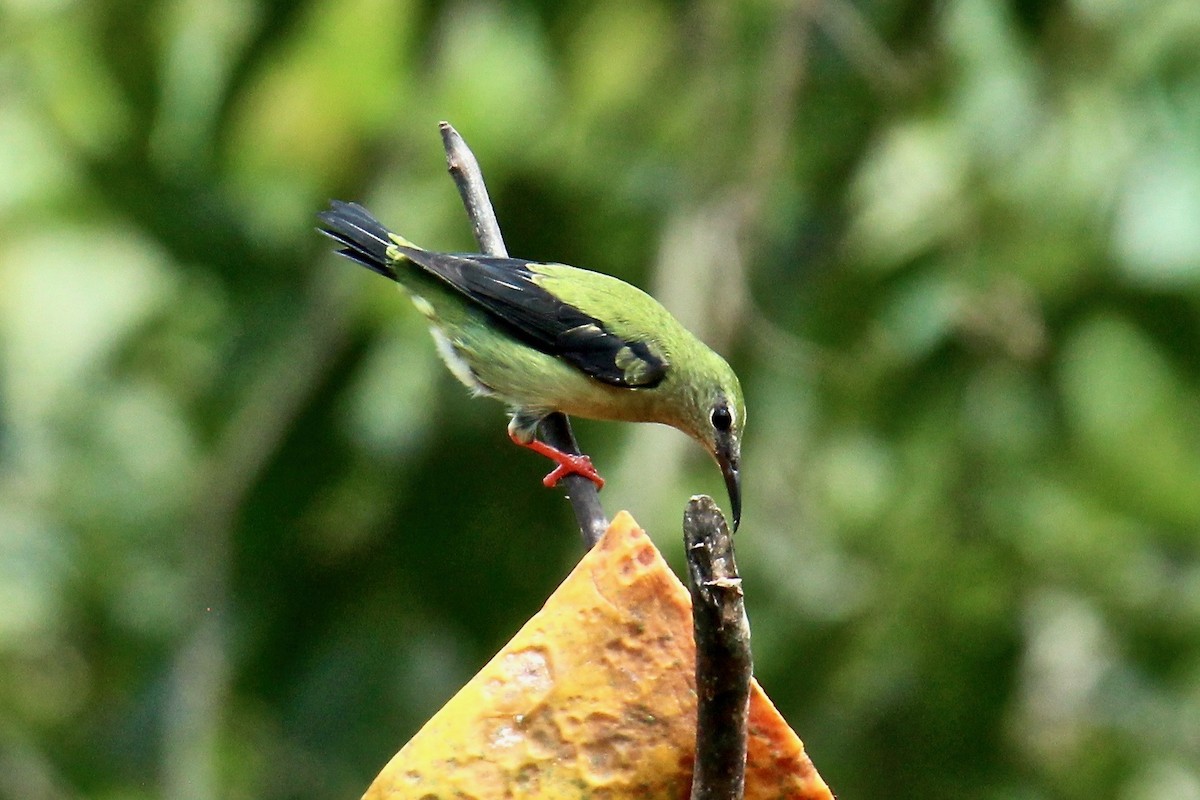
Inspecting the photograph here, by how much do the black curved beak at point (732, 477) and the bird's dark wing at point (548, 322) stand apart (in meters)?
0.29

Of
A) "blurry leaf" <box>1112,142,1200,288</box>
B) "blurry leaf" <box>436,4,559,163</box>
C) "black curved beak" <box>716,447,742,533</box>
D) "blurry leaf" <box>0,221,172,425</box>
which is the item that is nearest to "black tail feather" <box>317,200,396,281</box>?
"black curved beak" <box>716,447,742,533</box>

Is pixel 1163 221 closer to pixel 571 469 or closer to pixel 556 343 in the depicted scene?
pixel 556 343

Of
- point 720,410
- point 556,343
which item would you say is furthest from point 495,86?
point 720,410

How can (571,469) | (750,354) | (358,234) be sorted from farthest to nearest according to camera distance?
1. (750,354)
2. (358,234)
3. (571,469)

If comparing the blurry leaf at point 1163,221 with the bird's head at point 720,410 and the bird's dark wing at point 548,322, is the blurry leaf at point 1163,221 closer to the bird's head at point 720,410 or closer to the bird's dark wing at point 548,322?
the bird's head at point 720,410

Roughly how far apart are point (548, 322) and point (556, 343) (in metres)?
0.07

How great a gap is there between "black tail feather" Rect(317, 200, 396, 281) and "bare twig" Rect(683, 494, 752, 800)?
256 cm

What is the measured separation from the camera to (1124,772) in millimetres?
6703

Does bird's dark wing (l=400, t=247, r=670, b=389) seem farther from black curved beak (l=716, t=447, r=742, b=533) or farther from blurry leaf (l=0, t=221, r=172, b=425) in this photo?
blurry leaf (l=0, t=221, r=172, b=425)

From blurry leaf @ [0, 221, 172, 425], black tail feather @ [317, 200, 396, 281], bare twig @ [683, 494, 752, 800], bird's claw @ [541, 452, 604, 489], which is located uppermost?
blurry leaf @ [0, 221, 172, 425]

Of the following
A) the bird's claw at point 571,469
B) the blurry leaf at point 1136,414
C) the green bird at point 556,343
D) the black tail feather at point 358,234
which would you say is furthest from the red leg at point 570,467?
the blurry leaf at point 1136,414

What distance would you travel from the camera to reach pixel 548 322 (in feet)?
15.1

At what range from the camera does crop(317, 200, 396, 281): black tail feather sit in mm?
4453

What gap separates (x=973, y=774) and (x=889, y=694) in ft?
1.51
